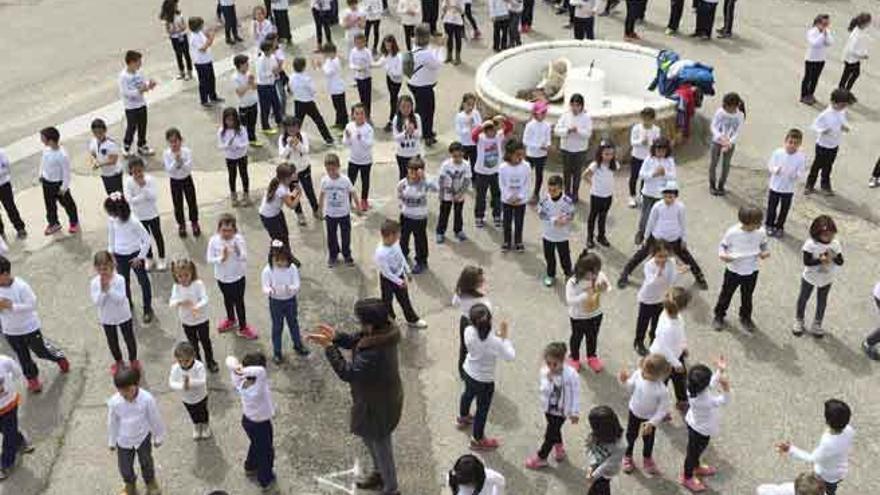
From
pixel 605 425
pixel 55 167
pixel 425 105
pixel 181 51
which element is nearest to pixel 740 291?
pixel 605 425

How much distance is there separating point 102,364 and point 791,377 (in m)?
6.92

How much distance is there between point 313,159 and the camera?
14.0m

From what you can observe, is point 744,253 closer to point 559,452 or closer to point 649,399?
point 649,399

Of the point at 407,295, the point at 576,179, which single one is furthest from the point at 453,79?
the point at 407,295

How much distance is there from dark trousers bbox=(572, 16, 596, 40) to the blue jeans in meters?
9.97

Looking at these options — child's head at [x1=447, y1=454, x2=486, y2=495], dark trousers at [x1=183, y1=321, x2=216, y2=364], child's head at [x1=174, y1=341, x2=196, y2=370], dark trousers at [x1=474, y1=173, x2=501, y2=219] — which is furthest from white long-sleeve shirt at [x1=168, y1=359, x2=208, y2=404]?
dark trousers at [x1=474, y1=173, x2=501, y2=219]

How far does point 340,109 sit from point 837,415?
9.53 m

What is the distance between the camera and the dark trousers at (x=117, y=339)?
362 inches

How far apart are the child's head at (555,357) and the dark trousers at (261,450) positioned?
2353mm

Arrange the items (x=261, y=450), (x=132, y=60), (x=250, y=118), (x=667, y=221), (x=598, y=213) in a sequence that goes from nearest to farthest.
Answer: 1. (x=261, y=450)
2. (x=667, y=221)
3. (x=598, y=213)
4. (x=132, y=60)
5. (x=250, y=118)

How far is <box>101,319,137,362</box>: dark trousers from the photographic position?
30.2 ft

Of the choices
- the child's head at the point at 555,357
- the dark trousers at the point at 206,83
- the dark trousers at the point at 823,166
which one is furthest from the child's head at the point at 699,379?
the dark trousers at the point at 206,83

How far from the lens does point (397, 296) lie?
9.99 metres

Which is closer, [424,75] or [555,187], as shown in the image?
[555,187]
